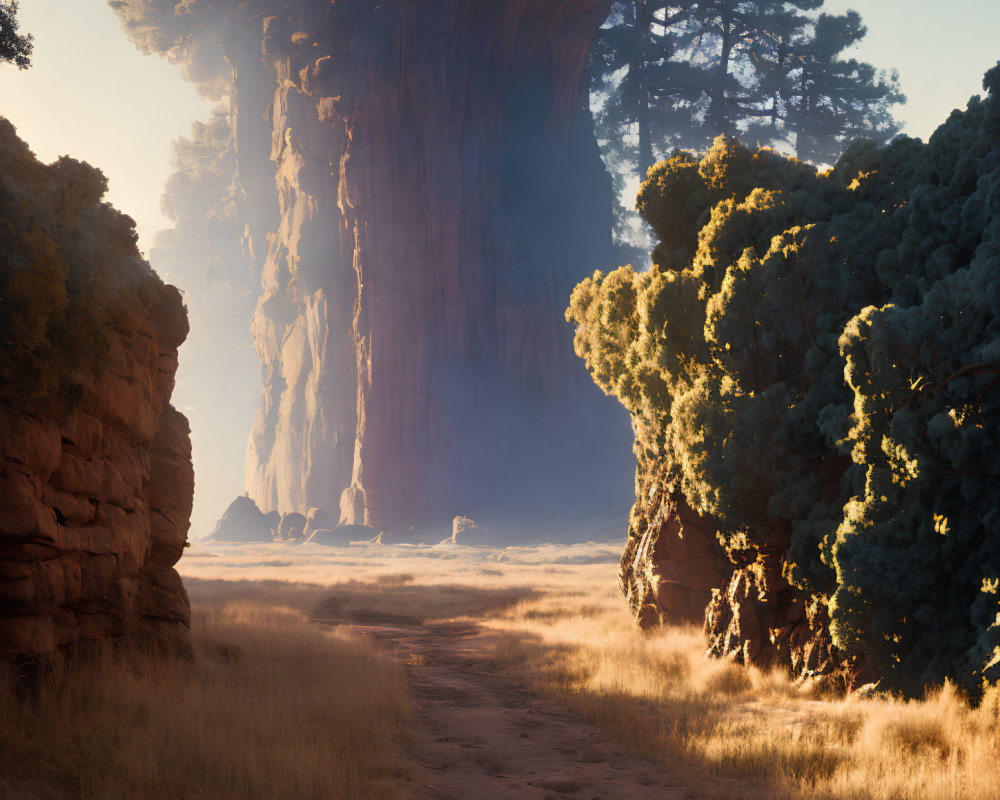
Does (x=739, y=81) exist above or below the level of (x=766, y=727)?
above

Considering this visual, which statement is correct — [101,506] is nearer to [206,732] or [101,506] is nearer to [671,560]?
[206,732]

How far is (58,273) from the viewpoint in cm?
804

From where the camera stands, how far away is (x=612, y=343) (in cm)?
1531

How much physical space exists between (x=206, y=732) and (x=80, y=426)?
3864mm

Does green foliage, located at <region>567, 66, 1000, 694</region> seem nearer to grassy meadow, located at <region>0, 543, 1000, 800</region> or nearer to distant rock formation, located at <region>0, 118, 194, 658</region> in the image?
grassy meadow, located at <region>0, 543, 1000, 800</region>

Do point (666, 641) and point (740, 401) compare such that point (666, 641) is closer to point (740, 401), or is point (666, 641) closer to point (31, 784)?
point (740, 401)

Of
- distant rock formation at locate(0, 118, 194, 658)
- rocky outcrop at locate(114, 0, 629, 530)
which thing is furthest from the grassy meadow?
rocky outcrop at locate(114, 0, 629, 530)

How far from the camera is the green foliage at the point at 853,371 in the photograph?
327 inches

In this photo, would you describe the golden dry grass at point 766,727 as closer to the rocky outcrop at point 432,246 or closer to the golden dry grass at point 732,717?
the golden dry grass at point 732,717

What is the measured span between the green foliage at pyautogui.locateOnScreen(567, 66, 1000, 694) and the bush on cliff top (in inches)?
323

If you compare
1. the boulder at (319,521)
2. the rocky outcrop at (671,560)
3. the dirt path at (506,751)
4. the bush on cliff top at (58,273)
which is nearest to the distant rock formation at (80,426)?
the bush on cliff top at (58,273)

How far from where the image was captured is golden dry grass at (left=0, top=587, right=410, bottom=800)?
6211mm

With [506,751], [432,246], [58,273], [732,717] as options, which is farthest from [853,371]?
[432,246]

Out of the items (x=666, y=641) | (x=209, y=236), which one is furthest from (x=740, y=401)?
(x=209, y=236)
